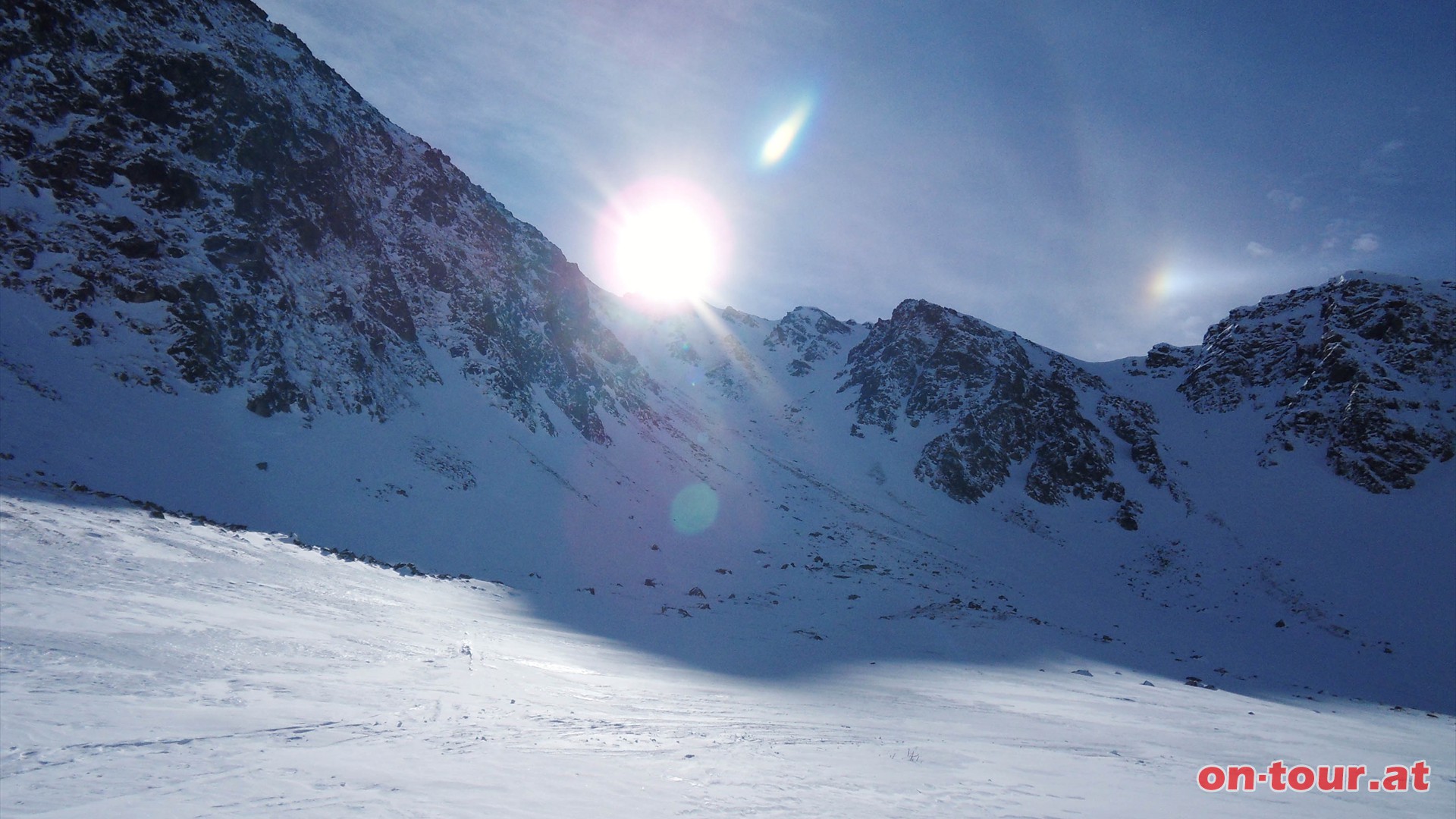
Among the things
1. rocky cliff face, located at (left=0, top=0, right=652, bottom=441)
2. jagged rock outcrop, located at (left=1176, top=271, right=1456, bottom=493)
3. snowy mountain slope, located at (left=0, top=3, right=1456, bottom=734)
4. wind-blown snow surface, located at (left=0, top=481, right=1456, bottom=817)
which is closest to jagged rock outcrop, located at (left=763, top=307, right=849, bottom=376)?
snowy mountain slope, located at (left=0, top=3, right=1456, bottom=734)

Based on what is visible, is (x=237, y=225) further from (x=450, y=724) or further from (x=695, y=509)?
(x=450, y=724)

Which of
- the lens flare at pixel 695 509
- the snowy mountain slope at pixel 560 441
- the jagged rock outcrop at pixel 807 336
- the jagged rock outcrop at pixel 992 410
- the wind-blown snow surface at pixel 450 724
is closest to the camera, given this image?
the wind-blown snow surface at pixel 450 724

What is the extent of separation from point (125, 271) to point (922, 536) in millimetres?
51271

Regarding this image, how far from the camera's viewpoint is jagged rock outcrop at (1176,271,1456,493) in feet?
197

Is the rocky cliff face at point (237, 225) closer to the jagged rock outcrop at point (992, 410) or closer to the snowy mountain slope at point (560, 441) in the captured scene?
the snowy mountain slope at point (560, 441)

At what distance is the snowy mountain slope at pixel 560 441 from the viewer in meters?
26.5

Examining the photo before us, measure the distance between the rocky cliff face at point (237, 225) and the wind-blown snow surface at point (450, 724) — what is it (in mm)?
15306

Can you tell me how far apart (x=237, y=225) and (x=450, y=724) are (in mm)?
36838

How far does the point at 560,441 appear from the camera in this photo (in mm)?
44781

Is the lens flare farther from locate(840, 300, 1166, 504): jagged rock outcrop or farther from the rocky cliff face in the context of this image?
locate(840, 300, 1166, 504): jagged rock outcrop

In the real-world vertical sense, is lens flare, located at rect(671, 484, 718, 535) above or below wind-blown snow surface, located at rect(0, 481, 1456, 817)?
above

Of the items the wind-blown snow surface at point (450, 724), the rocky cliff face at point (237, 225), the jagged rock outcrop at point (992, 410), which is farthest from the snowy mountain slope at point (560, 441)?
the wind-blown snow surface at point (450, 724)

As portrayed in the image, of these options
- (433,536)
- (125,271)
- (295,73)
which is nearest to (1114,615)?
(433,536)

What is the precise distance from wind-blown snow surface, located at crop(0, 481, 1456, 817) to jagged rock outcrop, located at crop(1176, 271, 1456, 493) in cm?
6027
